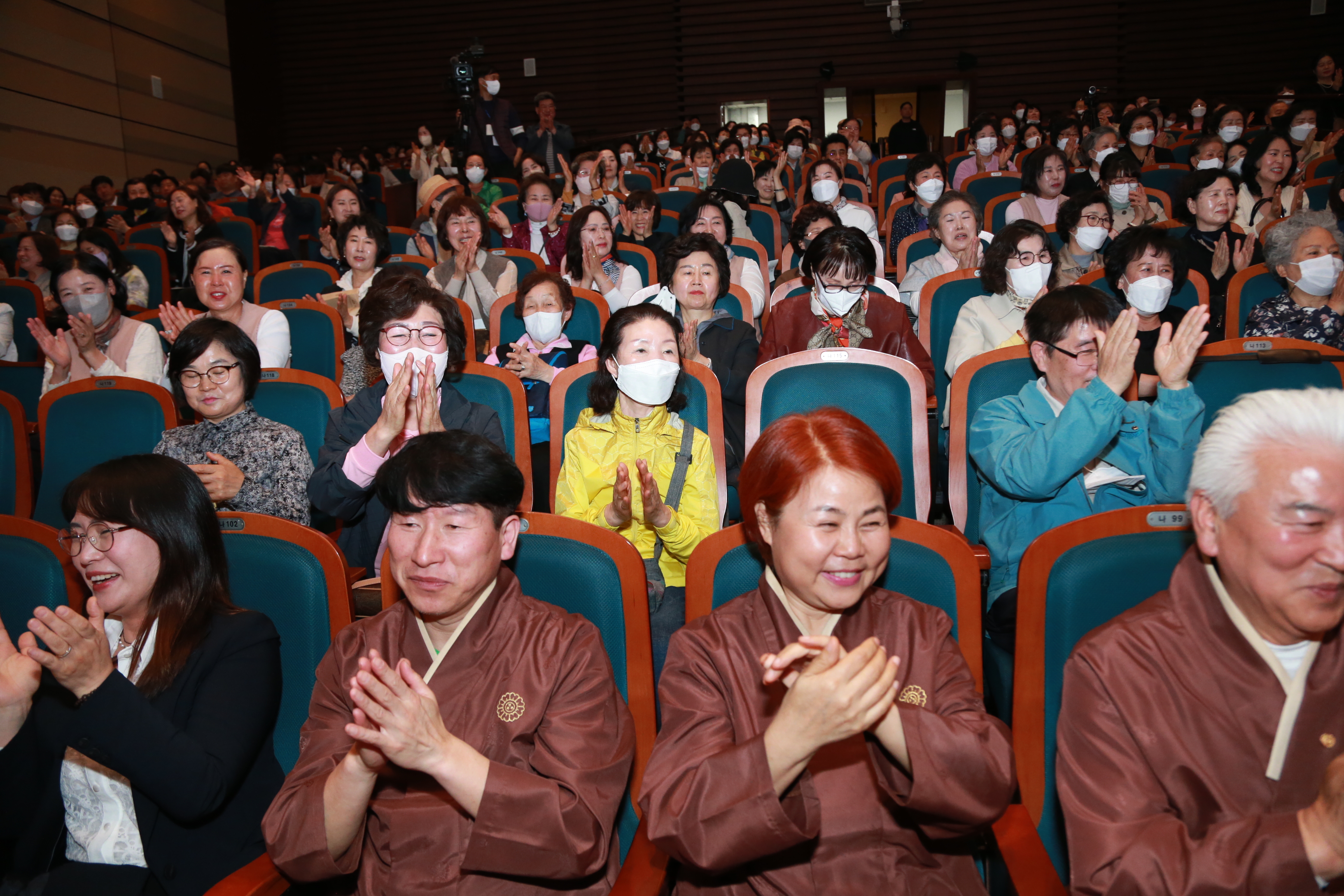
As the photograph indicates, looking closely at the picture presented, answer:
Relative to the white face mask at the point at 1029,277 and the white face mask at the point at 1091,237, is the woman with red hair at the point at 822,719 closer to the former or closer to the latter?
the white face mask at the point at 1029,277

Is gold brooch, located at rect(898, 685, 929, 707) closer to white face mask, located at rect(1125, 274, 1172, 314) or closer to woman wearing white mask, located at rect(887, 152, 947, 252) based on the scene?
white face mask, located at rect(1125, 274, 1172, 314)

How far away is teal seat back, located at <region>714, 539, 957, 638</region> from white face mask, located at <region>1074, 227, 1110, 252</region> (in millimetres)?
3091

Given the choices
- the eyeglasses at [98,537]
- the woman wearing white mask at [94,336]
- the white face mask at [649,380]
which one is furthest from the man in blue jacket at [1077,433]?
the woman wearing white mask at [94,336]

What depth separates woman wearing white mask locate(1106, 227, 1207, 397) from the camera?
3.00 m

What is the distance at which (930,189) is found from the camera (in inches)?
233

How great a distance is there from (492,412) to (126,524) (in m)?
1.10

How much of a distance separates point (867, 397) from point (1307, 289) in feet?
6.22

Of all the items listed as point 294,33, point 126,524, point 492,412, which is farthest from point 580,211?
point 294,33

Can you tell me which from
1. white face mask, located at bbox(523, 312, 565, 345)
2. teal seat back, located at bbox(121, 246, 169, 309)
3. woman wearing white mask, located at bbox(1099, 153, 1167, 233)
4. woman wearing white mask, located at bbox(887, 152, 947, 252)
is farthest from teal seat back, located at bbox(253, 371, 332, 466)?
woman wearing white mask, located at bbox(1099, 153, 1167, 233)

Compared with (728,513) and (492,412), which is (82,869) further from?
(728,513)

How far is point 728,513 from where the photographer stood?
2.85m

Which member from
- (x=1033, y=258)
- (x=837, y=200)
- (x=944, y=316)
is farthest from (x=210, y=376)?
(x=837, y=200)

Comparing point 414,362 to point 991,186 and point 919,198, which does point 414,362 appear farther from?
point 991,186

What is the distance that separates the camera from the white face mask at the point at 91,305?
380 cm
